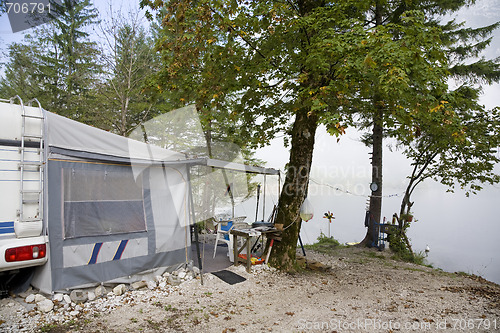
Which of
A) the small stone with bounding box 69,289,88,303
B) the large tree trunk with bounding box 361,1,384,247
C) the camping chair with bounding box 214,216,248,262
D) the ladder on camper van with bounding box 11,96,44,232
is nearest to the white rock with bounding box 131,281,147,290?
the small stone with bounding box 69,289,88,303

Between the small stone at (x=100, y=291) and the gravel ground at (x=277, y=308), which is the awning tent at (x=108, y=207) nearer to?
the small stone at (x=100, y=291)

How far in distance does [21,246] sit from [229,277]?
122 inches

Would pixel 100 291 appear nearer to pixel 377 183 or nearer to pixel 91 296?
pixel 91 296

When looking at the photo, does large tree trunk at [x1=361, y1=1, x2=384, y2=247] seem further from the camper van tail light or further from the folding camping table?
the camper van tail light

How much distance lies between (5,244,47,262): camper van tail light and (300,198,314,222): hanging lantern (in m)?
4.08

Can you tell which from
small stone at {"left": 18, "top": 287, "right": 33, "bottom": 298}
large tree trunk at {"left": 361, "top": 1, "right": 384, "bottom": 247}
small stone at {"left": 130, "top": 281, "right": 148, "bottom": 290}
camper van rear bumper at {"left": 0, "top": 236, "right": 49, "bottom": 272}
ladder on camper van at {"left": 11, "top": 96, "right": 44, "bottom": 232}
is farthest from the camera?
large tree trunk at {"left": 361, "top": 1, "right": 384, "bottom": 247}

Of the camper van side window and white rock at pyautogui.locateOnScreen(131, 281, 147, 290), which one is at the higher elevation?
the camper van side window

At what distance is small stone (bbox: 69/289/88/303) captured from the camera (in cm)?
390

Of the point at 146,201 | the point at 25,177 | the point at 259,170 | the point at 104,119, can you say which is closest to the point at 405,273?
the point at 259,170

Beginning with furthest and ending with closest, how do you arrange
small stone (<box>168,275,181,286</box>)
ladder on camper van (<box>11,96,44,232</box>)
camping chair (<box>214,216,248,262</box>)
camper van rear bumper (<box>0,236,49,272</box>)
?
1. camping chair (<box>214,216,248,262</box>)
2. small stone (<box>168,275,181,286</box>)
3. ladder on camper van (<box>11,96,44,232</box>)
4. camper van rear bumper (<box>0,236,49,272</box>)

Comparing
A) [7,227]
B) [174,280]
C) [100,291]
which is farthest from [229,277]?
[7,227]

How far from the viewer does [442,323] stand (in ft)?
12.5

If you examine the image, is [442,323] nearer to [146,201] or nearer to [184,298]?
[184,298]

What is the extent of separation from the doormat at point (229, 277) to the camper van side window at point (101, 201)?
1595 mm
